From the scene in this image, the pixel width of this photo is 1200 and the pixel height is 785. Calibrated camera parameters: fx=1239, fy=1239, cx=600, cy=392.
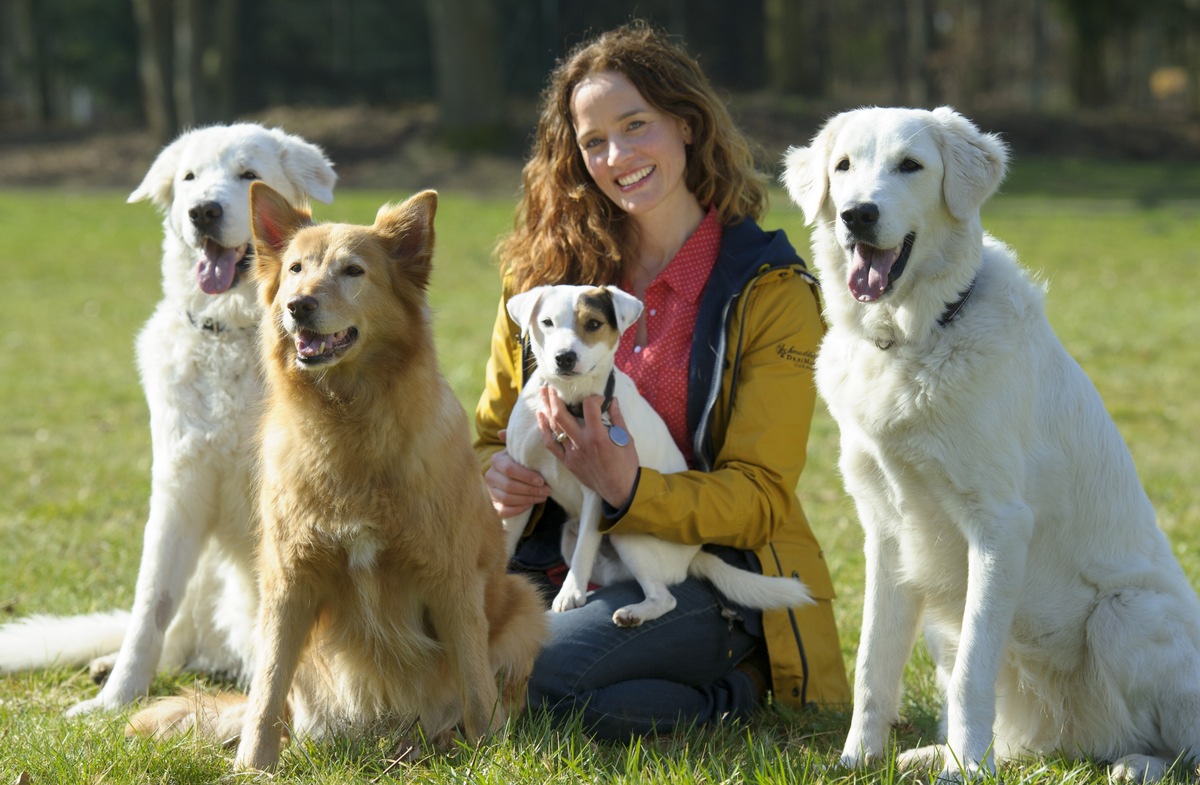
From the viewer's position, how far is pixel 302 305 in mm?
3365

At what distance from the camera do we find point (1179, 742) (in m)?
3.40

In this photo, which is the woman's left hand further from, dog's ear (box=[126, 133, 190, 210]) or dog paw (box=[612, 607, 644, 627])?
dog's ear (box=[126, 133, 190, 210])

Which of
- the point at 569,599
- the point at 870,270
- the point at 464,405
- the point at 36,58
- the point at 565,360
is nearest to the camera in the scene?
the point at 870,270

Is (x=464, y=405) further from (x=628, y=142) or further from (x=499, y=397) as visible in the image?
(x=628, y=142)

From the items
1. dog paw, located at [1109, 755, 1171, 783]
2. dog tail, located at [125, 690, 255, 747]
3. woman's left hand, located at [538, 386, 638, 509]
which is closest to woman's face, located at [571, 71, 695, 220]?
woman's left hand, located at [538, 386, 638, 509]

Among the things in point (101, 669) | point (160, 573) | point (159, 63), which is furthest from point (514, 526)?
point (159, 63)

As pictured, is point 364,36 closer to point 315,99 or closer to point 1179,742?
point 315,99

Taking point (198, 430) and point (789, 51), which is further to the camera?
point (789, 51)

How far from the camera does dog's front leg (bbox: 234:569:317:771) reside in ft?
11.4

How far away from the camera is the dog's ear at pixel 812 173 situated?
11.9 feet

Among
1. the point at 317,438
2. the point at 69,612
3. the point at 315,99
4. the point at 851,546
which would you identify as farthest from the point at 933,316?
the point at 315,99

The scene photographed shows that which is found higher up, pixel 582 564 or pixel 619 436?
pixel 619 436

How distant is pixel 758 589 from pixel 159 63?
24128 mm

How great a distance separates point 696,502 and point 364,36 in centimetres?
2717
